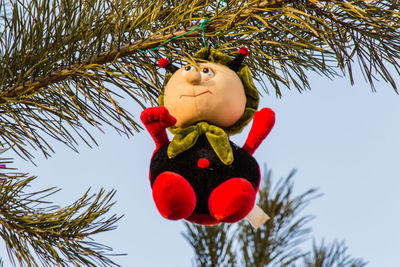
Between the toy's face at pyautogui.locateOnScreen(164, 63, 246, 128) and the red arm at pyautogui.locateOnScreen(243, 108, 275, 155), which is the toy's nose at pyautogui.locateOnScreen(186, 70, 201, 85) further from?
the red arm at pyautogui.locateOnScreen(243, 108, 275, 155)

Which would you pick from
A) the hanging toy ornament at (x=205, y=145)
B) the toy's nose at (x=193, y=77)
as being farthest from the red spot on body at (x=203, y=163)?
the toy's nose at (x=193, y=77)

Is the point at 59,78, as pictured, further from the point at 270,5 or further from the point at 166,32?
the point at 270,5

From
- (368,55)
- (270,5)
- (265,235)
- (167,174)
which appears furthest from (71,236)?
(265,235)

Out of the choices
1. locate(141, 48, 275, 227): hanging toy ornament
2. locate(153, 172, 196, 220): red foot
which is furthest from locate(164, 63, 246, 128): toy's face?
locate(153, 172, 196, 220): red foot

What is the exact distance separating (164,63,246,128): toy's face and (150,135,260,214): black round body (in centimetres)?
4

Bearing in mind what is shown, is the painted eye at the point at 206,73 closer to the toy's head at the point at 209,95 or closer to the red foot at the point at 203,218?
the toy's head at the point at 209,95

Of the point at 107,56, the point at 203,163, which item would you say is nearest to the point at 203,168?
the point at 203,163

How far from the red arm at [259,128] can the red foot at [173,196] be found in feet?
0.47

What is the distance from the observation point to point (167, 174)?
3.07 feet

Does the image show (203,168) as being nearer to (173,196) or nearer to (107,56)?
(173,196)

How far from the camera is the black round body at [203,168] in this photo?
951mm

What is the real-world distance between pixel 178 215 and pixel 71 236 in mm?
244

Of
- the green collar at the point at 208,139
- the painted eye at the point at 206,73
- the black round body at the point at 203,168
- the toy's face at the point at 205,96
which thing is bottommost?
the black round body at the point at 203,168

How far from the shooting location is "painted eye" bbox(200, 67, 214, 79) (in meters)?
0.99
